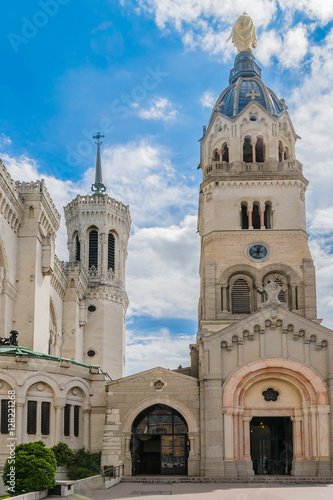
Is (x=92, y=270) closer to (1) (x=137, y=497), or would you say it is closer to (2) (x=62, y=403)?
(2) (x=62, y=403)

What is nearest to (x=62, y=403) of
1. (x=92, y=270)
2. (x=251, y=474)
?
(x=251, y=474)

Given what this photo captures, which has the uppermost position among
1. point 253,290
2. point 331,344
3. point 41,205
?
point 41,205

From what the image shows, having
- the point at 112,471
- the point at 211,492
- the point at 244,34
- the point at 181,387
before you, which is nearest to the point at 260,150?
the point at 244,34

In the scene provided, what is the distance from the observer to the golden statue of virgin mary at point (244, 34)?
75.3m

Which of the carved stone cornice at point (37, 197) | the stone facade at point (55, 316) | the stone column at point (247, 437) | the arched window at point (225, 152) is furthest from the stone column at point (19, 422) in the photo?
the arched window at point (225, 152)

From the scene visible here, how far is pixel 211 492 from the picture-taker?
1346 inches

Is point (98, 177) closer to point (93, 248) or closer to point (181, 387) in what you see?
point (93, 248)

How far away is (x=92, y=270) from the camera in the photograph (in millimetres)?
72062

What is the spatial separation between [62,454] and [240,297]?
2624cm

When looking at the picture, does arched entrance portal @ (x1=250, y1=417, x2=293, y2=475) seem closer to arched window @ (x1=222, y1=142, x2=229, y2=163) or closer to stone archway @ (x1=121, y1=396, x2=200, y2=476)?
stone archway @ (x1=121, y1=396, x2=200, y2=476)

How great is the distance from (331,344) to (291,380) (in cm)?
337

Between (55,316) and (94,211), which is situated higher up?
(94,211)

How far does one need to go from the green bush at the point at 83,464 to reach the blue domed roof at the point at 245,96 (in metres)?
37.0

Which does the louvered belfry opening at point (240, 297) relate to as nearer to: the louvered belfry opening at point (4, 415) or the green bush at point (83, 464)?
the green bush at point (83, 464)
